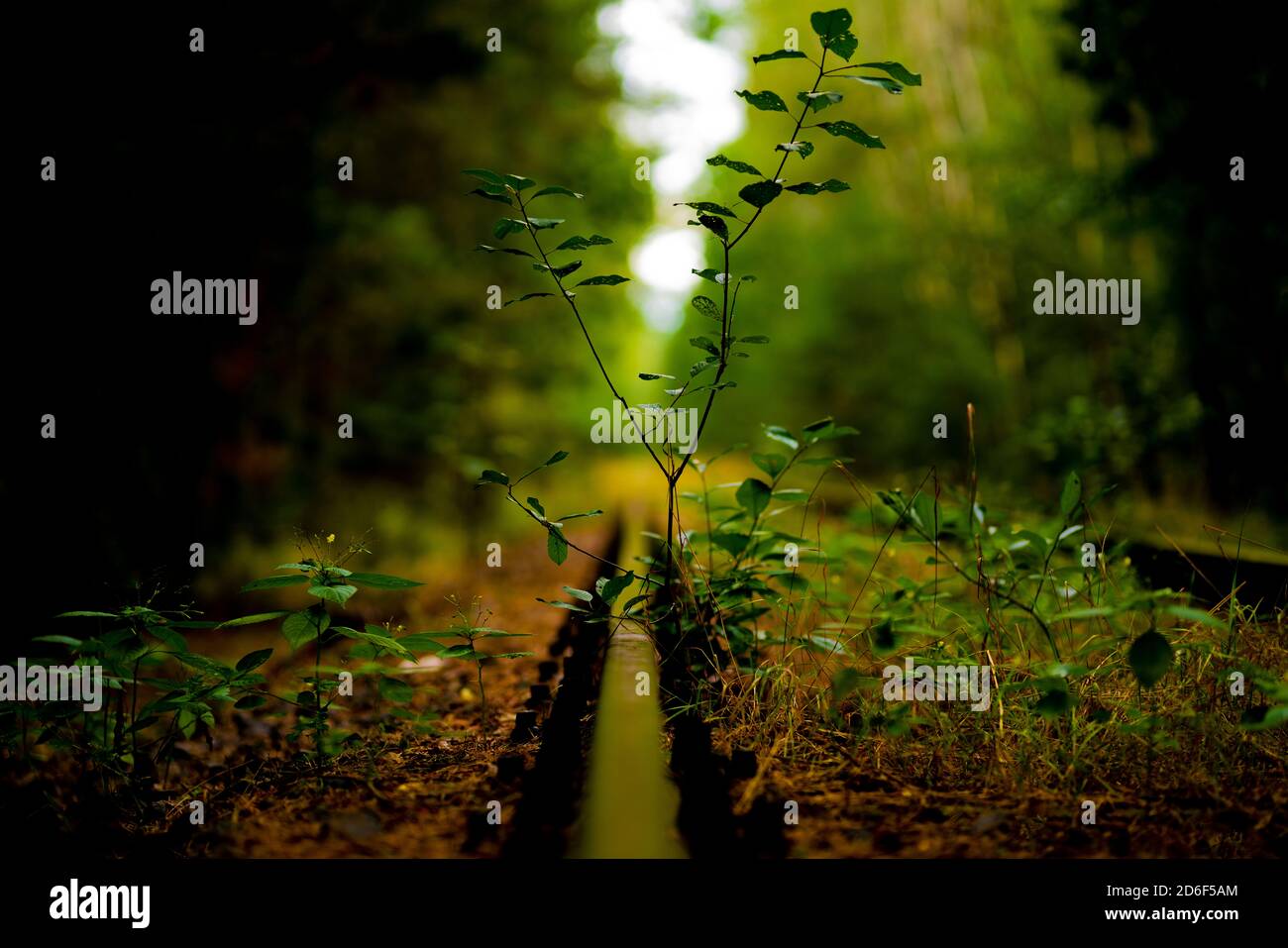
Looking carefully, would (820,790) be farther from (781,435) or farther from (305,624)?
(305,624)

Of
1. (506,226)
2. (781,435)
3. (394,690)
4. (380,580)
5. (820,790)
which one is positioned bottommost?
(820,790)

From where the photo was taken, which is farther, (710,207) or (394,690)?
(394,690)

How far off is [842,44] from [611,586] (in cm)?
152

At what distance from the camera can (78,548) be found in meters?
4.55

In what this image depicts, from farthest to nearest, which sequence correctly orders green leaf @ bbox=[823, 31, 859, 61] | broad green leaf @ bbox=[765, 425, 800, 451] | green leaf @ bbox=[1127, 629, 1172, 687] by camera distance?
broad green leaf @ bbox=[765, 425, 800, 451] < green leaf @ bbox=[823, 31, 859, 61] < green leaf @ bbox=[1127, 629, 1172, 687]

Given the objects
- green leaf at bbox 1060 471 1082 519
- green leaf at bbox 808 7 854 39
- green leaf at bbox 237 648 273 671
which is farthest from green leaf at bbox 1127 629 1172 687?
green leaf at bbox 237 648 273 671

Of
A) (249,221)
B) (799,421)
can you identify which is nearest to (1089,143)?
(799,421)

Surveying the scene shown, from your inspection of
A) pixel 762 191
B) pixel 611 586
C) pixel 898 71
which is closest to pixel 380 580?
pixel 611 586

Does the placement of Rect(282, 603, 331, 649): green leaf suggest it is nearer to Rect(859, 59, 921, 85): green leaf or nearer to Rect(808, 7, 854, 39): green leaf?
Rect(808, 7, 854, 39): green leaf

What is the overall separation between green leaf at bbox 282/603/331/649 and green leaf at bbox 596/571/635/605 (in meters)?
0.74

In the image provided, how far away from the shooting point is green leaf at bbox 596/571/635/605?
6.85ft

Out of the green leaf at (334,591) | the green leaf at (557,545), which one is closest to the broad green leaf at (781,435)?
the green leaf at (557,545)

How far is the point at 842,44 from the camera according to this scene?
5.98 feet
